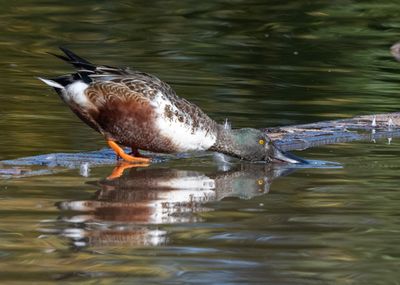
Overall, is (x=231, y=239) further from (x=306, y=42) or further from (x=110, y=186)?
(x=306, y=42)

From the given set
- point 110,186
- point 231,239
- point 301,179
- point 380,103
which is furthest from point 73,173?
point 380,103

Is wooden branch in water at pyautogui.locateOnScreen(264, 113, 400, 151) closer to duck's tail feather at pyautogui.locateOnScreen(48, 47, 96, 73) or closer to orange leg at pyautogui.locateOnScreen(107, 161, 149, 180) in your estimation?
orange leg at pyautogui.locateOnScreen(107, 161, 149, 180)

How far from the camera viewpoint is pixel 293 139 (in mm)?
9766

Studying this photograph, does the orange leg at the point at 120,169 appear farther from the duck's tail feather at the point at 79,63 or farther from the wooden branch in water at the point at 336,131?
the wooden branch in water at the point at 336,131

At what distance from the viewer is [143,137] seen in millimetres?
8609

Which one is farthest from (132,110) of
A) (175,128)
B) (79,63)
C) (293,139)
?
(293,139)

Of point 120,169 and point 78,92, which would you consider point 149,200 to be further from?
point 78,92

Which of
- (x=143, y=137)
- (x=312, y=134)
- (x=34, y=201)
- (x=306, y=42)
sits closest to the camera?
(x=34, y=201)

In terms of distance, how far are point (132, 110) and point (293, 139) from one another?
1.70 metres

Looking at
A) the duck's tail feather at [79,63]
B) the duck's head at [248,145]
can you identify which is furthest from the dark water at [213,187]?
the duck's tail feather at [79,63]

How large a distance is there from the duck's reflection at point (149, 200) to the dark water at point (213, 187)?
13 mm

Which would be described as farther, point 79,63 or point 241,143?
point 241,143

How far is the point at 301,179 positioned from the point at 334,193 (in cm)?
58

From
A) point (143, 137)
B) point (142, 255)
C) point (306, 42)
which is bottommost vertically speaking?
point (142, 255)
